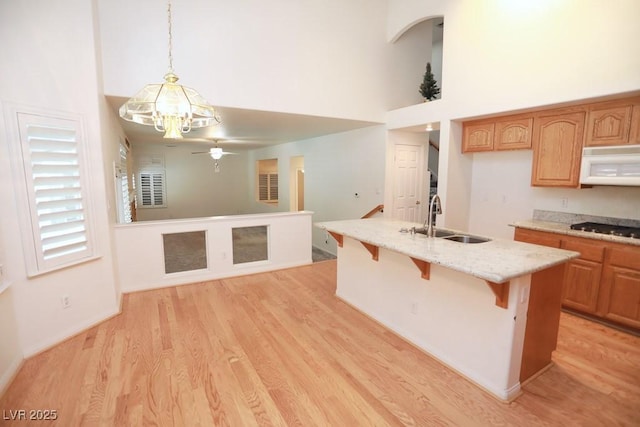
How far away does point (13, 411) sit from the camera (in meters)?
1.96

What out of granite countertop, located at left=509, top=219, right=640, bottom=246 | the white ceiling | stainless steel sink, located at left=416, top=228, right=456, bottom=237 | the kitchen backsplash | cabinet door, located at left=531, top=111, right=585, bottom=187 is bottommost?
granite countertop, located at left=509, top=219, right=640, bottom=246

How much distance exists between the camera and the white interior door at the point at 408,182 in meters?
5.42

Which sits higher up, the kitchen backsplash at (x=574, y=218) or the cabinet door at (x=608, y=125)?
the cabinet door at (x=608, y=125)

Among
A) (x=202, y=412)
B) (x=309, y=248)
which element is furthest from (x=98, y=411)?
(x=309, y=248)

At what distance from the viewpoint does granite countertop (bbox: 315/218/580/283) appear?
1854mm

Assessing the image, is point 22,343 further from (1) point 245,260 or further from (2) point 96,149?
(1) point 245,260

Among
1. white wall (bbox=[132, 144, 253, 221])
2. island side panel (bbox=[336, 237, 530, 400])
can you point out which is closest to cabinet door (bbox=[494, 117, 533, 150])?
island side panel (bbox=[336, 237, 530, 400])

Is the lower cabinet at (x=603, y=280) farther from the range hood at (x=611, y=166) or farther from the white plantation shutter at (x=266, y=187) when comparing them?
the white plantation shutter at (x=266, y=187)

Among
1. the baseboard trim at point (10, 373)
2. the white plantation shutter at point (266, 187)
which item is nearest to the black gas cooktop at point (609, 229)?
the baseboard trim at point (10, 373)

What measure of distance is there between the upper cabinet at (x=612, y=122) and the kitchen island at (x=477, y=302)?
1.56 metres

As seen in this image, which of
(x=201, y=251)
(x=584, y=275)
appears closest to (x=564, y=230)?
(x=584, y=275)

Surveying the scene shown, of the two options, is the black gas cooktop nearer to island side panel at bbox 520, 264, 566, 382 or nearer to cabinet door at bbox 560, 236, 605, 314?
cabinet door at bbox 560, 236, 605, 314

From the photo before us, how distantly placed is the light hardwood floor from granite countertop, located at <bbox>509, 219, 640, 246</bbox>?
0.90 metres

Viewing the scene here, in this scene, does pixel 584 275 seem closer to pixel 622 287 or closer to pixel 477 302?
pixel 622 287
